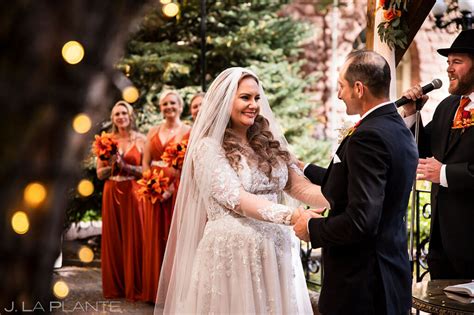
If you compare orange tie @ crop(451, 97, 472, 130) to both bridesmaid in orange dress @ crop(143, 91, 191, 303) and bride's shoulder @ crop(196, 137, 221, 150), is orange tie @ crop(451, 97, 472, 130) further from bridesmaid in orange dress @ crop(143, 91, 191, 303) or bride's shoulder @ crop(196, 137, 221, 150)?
bridesmaid in orange dress @ crop(143, 91, 191, 303)

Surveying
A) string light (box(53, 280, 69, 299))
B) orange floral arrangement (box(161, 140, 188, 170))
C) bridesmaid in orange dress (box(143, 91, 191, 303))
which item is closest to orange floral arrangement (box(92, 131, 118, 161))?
bridesmaid in orange dress (box(143, 91, 191, 303))

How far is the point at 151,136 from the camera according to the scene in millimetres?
7340

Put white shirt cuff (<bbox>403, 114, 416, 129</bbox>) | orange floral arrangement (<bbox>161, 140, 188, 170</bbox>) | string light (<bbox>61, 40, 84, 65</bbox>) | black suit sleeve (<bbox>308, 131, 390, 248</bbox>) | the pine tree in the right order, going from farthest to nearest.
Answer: the pine tree → orange floral arrangement (<bbox>161, 140, 188, 170</bbox>) → white shirt cuff (<bbox>403, 114, 416, 129</bbox>) → black suit sleeve (<bbox>308, 131, 390, 248</bbox>) → string light (<bbox>61, 40, 84, 65</bbox>)

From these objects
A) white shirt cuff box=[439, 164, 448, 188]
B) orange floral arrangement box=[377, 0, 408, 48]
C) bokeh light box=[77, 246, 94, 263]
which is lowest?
bokeh light box=[77, 246, 94, 263]

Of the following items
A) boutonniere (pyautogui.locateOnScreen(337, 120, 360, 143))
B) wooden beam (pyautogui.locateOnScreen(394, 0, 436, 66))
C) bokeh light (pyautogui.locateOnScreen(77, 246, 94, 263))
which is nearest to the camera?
boutonniere (pyautogui.locateOnScreen(337, 120, 360, 143))

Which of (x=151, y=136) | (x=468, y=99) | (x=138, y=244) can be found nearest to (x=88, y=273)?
(x=138, y=244)

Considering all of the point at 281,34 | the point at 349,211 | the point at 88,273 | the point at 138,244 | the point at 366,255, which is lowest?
the point at 88,273

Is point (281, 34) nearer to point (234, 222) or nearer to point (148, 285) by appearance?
point (148, 285)

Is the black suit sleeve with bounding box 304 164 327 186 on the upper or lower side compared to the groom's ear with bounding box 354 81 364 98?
lower

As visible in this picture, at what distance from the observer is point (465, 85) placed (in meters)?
4.02

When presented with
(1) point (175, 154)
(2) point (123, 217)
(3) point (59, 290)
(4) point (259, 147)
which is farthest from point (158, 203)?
(3) point (59, 290)

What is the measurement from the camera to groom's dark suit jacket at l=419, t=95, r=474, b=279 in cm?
392

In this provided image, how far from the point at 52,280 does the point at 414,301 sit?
110 inches

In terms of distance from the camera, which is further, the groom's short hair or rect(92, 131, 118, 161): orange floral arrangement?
rect(92, 131, 118, 161): orange floral arrangement
